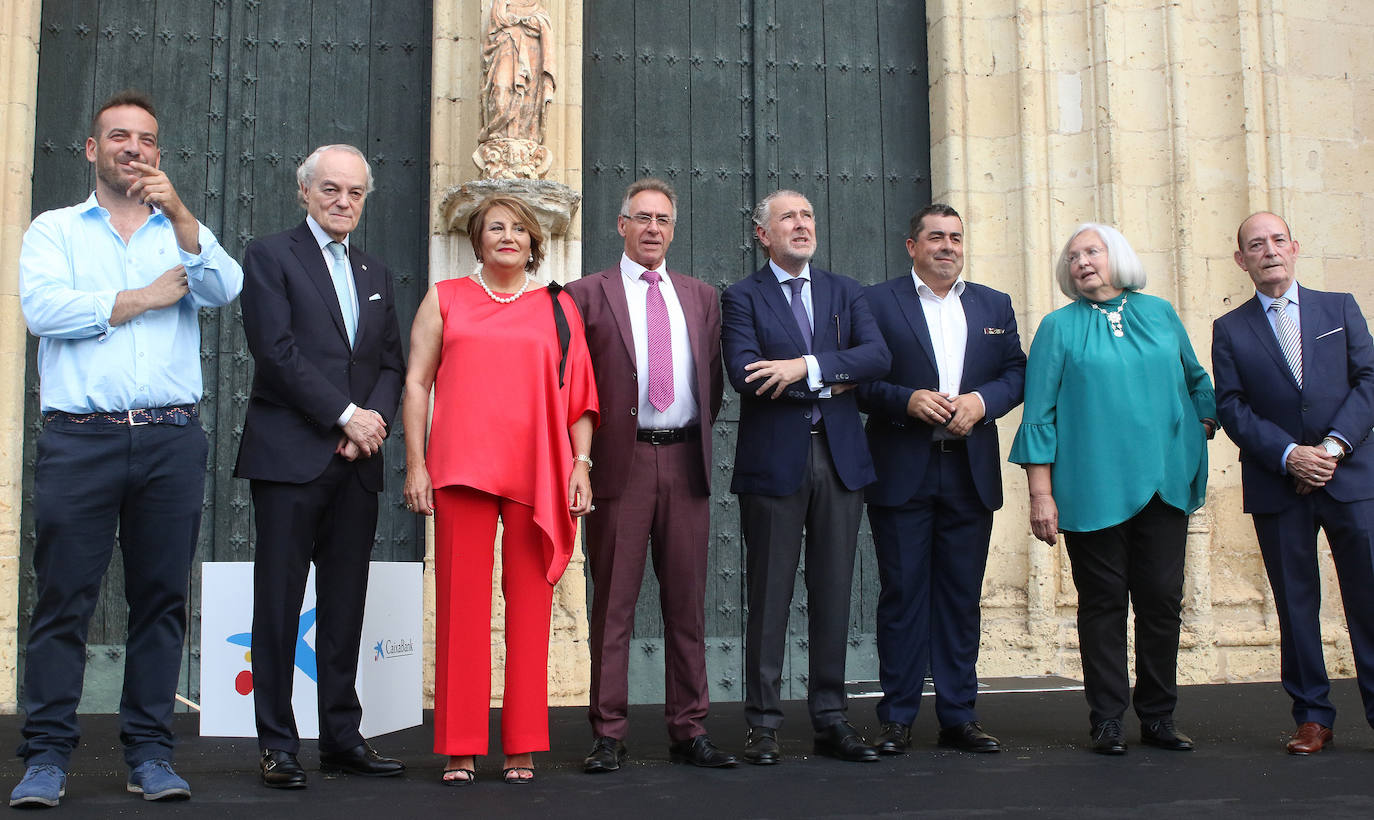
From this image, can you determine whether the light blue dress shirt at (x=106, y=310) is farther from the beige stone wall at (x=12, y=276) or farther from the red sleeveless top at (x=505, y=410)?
the beige stone wall at (x=12, y=276)

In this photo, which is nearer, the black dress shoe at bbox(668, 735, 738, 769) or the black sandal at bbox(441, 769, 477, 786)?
the black sandal at bbox(441, 769, 477, 786)

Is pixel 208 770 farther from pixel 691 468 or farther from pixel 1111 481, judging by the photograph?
pixel 1111 481

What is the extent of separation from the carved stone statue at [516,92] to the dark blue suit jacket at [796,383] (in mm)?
2064

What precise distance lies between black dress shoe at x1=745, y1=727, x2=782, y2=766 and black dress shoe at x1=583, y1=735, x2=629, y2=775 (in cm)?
43

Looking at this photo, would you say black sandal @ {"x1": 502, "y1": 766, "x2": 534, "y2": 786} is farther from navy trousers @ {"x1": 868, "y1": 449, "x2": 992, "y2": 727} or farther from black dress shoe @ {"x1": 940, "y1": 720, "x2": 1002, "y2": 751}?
black dress shoe @ {"x1": 940, "y1": 720, "x2": 1002, "y2": 751}

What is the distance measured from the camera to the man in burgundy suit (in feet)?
13.8

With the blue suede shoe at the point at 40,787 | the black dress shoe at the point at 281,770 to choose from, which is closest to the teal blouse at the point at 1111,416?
the black dress shoe at the point at 281,770

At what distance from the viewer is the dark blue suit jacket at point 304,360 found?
12.6 ft

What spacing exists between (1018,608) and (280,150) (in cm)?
466

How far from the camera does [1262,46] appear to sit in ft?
23.4

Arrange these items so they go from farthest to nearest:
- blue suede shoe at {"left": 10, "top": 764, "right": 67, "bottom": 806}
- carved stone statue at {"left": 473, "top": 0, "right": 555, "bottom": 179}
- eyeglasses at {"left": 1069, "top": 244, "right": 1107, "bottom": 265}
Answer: carved stone statue at {"left": 473, "top": 0, "right": 555, "bottom": 179}
eyeglasses at {"left": 1069, "top": 244, "right": 1107, "bottom": 265}
blue suede shoe at {"left": 10, "top": 764, "right": 67, "bottom": 806}

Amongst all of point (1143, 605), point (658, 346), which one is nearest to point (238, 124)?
point (658, 346)

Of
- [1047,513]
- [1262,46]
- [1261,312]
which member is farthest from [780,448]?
[1262,46]

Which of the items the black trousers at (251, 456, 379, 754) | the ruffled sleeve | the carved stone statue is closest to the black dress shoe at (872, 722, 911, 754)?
the ruffled sleeve
